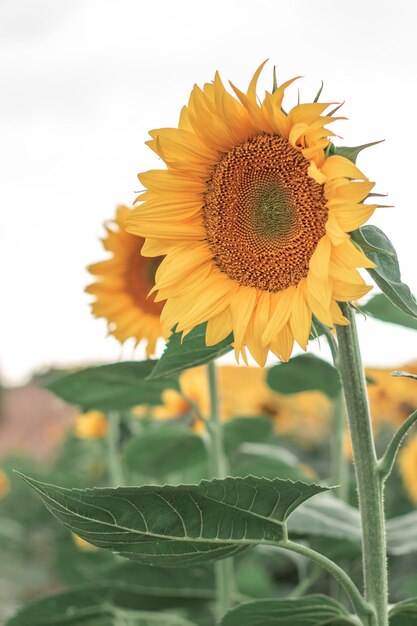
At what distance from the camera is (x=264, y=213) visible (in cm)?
81

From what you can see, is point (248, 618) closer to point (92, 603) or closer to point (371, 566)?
point (371, 566)

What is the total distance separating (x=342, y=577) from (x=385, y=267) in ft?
0.87

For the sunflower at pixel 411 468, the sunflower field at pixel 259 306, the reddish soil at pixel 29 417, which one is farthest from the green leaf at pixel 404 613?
the reddish soil at pixel 29 417

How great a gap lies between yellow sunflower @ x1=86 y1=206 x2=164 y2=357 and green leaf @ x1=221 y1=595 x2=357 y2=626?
61 cm

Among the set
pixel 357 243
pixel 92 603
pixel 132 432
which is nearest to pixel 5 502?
pixel 132 432

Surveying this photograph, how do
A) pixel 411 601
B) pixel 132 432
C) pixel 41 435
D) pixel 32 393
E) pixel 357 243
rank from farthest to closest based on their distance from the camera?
pixel 32 393, pixel 41 435, pixel 132 432, pixel 411 601, pixel 357 243

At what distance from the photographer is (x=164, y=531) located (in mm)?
718

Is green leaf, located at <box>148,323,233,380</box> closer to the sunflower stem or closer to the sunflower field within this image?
the sunflower field

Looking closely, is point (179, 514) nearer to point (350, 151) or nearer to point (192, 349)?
point (192, 349)

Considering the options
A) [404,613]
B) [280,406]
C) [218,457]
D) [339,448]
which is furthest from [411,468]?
[404,613]

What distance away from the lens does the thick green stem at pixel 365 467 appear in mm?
727

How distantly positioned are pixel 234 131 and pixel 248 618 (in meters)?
0.44

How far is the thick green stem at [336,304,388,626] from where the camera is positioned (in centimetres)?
73

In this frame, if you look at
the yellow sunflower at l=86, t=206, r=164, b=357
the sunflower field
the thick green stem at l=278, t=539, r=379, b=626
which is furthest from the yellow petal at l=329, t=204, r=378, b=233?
the yellow sunflower at l=86, t=206, r=164, b=357
